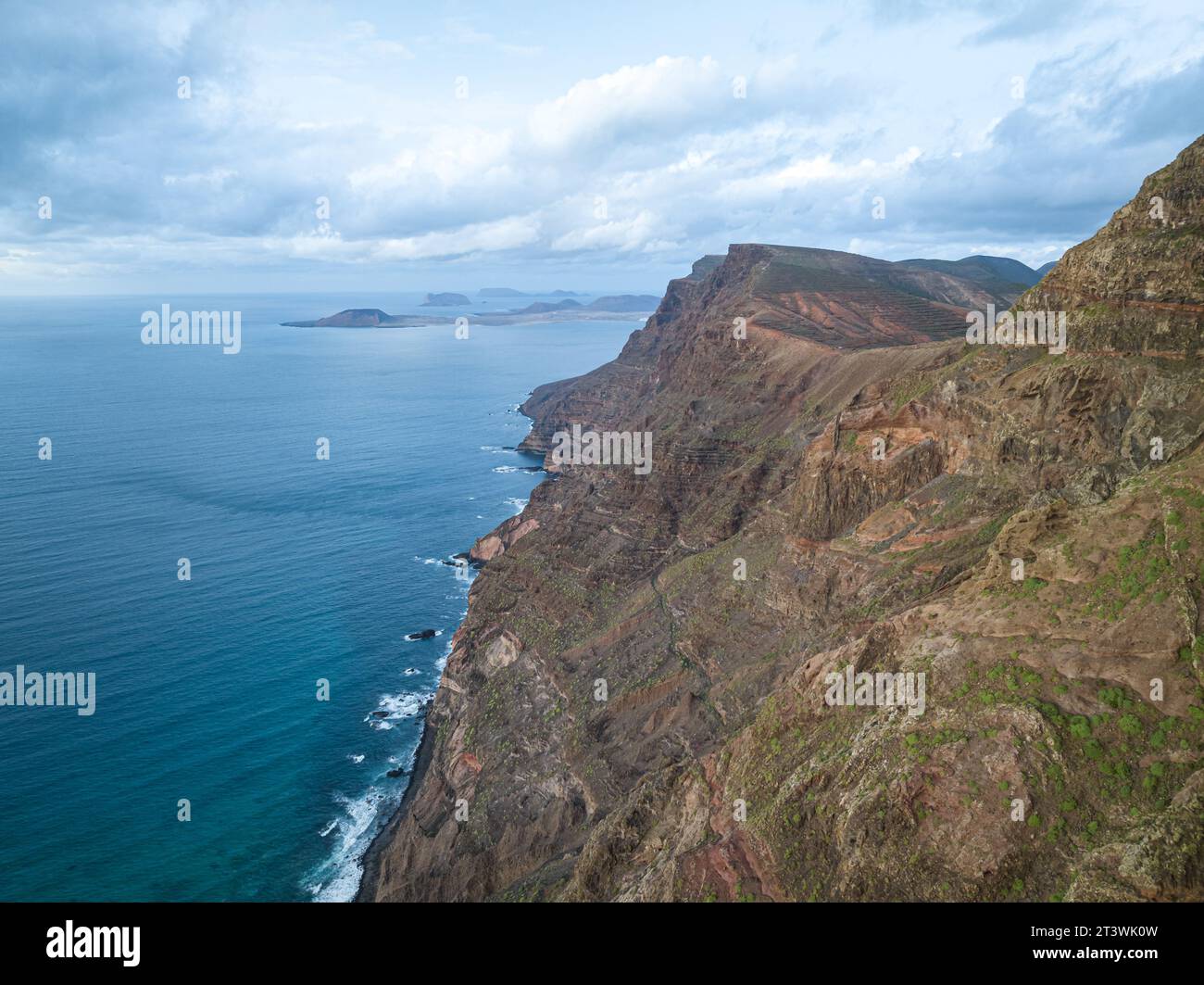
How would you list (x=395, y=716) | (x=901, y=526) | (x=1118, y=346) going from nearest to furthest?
(x=1118, y=346) < (x=901, y=526) < (x=395, y=716)

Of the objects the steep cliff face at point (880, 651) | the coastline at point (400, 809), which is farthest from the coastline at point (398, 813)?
the steep cliff face at point (880, 651)

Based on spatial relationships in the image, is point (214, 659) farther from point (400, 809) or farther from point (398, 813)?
point (398, 813)

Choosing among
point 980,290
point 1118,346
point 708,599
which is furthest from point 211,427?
point 1118,346

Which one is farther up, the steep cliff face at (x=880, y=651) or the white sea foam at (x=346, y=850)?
the steep cliff face at (x=880, y=651)

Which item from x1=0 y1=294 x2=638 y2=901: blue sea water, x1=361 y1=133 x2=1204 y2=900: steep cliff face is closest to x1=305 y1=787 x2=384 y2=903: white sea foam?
x1=0 y1=294 x2=638 y2=901: blue sea water

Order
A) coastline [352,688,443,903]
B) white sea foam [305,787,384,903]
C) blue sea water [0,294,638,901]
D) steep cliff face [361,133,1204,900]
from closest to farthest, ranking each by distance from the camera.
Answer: steep cliff face [361,133,1204,900] < white sea foam [305,787,384,903] < coastline [352,688,443,903] < blue sea water [0,294,638,901]

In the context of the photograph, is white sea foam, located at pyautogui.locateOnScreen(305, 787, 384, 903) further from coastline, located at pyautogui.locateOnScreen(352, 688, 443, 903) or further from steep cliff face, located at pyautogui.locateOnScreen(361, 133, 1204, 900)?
steep cliff face, located at pyautogui.locateOnScreen(361, 133, 1204, 900)

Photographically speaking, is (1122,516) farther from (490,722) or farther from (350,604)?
(350,604)

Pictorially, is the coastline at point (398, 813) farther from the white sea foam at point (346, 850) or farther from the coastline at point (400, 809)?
the white sea foam at point (346, 850)
